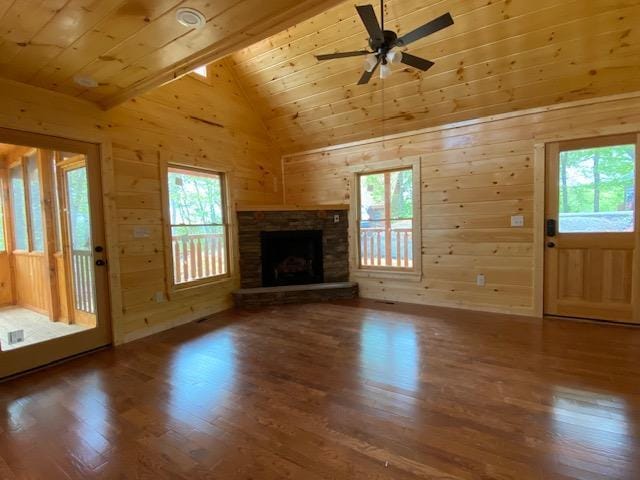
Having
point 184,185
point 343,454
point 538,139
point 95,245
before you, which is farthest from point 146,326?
point 538,139

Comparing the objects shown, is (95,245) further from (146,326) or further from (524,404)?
(524,404)

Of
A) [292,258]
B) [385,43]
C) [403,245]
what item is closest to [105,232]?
[292,258]

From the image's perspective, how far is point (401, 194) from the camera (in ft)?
16.5

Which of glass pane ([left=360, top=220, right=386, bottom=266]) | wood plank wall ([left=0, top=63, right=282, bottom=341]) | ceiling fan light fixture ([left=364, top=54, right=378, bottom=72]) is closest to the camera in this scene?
ceiling fan light fixture ([left=364, top=54, right=378, bottom=72])

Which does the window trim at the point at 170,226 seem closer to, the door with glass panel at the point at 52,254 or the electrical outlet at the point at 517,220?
the door with glass panel at the point at 52,254

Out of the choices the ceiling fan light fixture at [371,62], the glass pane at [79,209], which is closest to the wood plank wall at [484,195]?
the ceiling fan light fixture at [371,62]

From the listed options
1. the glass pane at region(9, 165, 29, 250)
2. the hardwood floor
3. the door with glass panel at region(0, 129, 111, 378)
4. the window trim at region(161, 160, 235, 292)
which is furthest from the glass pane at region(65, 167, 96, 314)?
the window trim at region(161, 160, 235, 292)

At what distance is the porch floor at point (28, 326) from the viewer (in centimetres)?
264

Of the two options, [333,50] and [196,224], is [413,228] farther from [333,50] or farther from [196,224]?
[196,224]

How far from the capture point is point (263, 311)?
434 cm

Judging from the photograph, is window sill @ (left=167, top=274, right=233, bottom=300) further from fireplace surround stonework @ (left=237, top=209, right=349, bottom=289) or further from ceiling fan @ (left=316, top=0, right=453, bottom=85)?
ceiling fan @ (left=316, top=0, right=453, bottom=85)

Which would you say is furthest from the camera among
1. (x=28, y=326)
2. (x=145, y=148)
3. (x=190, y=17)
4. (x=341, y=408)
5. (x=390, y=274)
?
(x=390, y=274)

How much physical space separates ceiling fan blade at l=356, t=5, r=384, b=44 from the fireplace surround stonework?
9.66 feet

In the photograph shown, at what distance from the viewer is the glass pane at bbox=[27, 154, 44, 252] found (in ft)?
9.15
